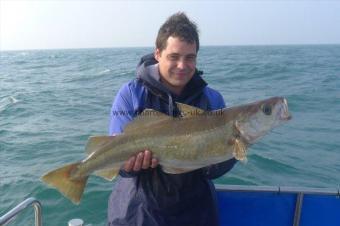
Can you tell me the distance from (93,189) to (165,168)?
677cm

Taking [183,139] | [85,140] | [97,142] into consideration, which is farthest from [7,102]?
[183,139]

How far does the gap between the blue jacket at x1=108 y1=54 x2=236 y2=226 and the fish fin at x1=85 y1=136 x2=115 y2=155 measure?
0.16 m

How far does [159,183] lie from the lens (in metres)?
3.78

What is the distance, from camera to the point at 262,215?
495 centimetres

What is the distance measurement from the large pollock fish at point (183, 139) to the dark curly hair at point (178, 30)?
0.67 m

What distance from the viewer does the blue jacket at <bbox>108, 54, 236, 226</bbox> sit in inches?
148

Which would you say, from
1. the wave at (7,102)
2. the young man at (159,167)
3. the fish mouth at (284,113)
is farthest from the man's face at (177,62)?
the wave at (7,102)

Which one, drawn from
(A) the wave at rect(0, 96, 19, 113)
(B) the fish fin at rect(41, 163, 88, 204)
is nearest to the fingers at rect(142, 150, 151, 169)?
(B) the fish fin at rect(41, 163, 88, 204)

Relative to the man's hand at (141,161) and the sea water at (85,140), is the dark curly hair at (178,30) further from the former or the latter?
the sea water at (85,140)

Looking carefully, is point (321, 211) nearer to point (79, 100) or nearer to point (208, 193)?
point (208, 193)

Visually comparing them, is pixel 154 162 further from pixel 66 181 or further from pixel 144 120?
pixel 66 181

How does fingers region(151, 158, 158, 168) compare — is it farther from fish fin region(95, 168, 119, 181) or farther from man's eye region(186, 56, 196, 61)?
man's eye region(186, 56, 196, 61)

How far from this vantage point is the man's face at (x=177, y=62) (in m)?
3.91

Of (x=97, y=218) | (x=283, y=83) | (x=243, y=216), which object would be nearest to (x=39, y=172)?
(x=97, y=218)
